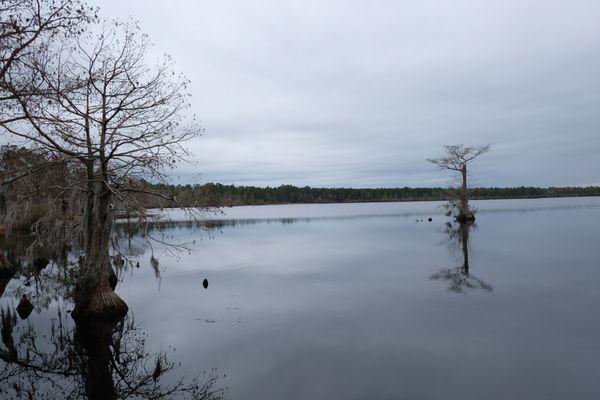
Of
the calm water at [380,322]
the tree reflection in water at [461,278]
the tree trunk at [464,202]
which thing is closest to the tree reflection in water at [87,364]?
the calm water at [380,322]

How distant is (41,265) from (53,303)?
33.9ft

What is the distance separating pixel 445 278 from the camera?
19.2m

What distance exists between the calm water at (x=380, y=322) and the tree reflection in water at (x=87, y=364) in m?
0.32

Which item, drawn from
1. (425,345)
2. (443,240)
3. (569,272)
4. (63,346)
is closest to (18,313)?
(63,346)

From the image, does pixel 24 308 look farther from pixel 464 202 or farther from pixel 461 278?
pixel 464 202

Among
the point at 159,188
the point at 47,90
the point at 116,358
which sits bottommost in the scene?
the point at 116,358

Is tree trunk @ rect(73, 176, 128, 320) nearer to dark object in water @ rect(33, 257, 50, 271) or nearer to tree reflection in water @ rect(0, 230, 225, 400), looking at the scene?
tree reflection in water @ rect(0, 230, 225, 400)

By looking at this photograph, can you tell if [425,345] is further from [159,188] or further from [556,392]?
[159,188]

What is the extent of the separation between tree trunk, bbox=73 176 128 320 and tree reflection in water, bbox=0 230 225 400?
19.2 inches

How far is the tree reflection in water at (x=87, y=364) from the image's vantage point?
8914mm

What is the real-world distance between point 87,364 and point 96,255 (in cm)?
362

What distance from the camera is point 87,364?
10484 millimetres

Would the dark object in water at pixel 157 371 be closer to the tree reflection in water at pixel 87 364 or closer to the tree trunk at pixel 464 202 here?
the tree reflection in water at pixel 87 364

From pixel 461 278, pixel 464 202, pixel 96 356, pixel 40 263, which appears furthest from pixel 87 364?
pixel 464 202
